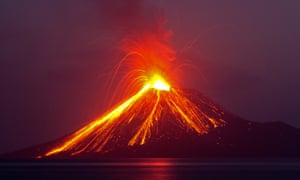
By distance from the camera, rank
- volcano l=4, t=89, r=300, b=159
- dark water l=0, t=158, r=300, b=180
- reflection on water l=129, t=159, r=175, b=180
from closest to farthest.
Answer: reflection on water l=129, t=159, r=175, b=180, dark water l=0, t=158, r=300, b=180, volcano l=4, t=89, r=300, b=159

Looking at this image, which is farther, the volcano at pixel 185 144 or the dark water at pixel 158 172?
the volcano at pixel 185 144

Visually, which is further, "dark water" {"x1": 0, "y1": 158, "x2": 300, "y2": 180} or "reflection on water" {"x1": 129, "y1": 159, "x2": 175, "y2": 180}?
"dark water" {"x1": 0, "y1": 158, "x2": 300, "y2": 180}

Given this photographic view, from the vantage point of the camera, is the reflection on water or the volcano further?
the volcano

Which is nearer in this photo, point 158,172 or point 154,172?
point 154,172

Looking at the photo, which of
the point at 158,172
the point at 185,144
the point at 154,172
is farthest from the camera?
the point at 185,144

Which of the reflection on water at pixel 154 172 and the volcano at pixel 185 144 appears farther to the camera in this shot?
the volcano at pixel 185 144

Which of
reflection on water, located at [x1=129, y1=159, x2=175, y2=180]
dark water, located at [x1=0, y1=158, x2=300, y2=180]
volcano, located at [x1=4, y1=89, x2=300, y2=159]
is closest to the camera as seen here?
reflection on water, located at [x1=129, y1=159, x2=175, y2=180]

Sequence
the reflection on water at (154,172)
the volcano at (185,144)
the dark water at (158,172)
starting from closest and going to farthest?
1. the reflection on water at (154,172)
2. the dark water at (158,172)
3. the volcano at (185,144)

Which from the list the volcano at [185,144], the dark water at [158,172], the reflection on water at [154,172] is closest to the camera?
the reflection on water at [154,172]

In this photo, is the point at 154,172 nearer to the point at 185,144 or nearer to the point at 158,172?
the point at 158,172

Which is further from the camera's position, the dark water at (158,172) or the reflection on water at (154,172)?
the dark water at (158,172)

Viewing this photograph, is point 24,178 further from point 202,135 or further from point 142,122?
point 202,135

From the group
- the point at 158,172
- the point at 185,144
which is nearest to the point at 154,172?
the point at 158,172

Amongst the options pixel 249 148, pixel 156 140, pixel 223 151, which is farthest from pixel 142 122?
pixel 249 148
